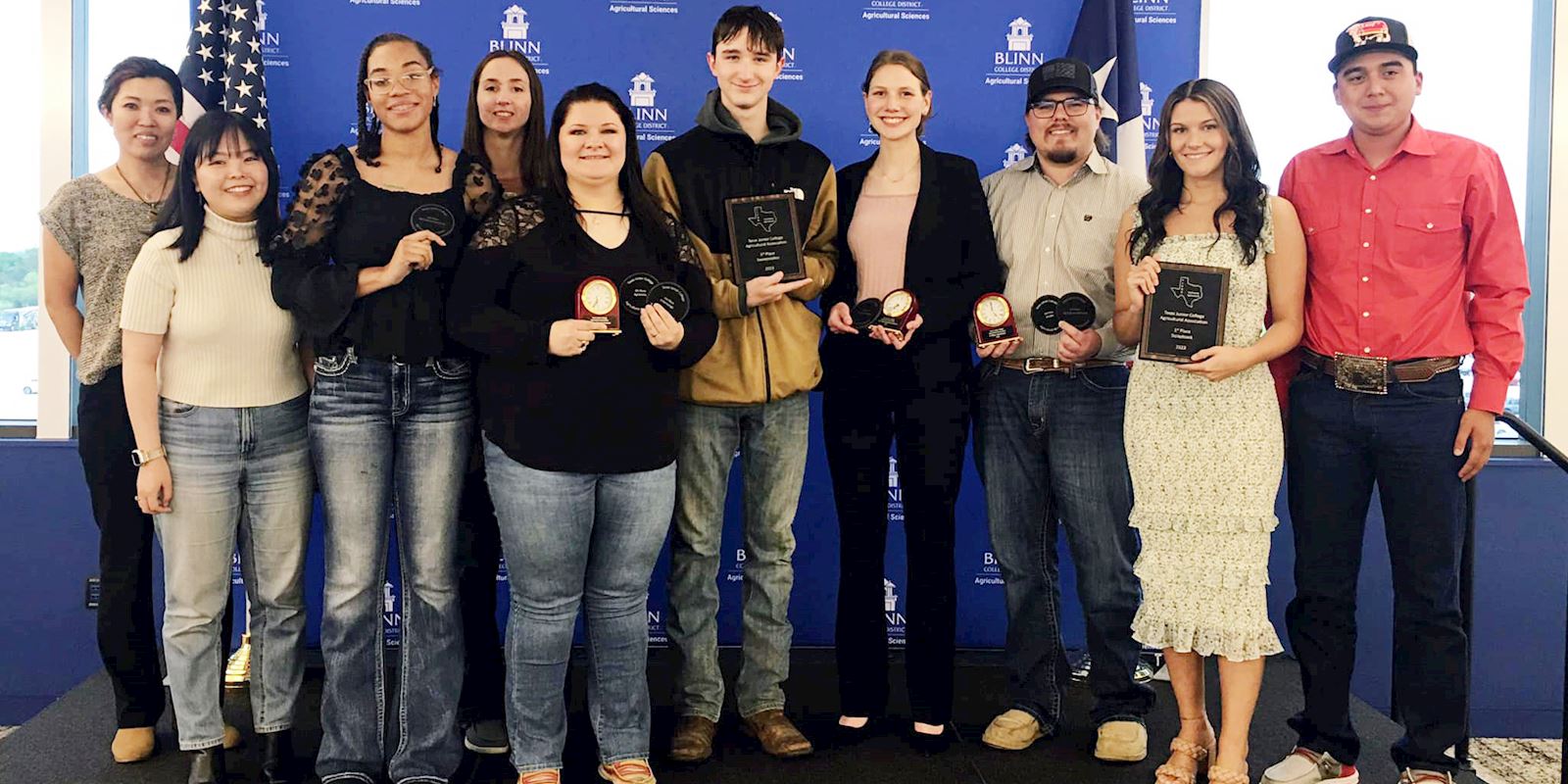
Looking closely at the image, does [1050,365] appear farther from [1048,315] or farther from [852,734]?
[852,734]

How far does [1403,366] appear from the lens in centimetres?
242

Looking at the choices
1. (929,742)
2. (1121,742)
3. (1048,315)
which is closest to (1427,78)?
(1048,315)

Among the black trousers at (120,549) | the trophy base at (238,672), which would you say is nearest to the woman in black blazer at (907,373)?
the black trousers at (120,549)

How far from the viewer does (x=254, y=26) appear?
330 cm

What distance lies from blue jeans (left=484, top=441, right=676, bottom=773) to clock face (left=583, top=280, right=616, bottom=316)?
13.7 inches

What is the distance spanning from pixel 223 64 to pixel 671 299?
202cm

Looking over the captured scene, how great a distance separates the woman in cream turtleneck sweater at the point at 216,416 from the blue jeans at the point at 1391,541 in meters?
2.36

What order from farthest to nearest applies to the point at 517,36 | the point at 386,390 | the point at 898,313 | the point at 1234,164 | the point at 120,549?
the point at 517,36 → the point at 120,549 → the point at 898,313 → the point at 1234,164 → the point at 386,390

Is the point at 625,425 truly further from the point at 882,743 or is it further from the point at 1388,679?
the point at 1388,679

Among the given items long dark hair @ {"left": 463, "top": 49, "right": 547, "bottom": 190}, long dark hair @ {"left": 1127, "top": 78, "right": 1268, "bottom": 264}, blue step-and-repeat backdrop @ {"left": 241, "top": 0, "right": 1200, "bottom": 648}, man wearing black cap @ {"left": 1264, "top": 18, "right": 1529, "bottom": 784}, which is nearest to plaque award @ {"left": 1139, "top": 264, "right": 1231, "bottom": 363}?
long dark hair @ {"left": 1127, "top": 78, "right": 1268, "bottom": 264}

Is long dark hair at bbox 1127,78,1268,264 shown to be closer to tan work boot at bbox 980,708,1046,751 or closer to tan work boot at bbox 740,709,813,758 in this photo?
tan work boot at bbox 980,708,1046,751

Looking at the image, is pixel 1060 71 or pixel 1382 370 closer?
pixel 1382 370

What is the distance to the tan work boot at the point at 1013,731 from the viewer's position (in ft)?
9.04

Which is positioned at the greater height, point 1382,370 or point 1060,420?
point 1382,370
